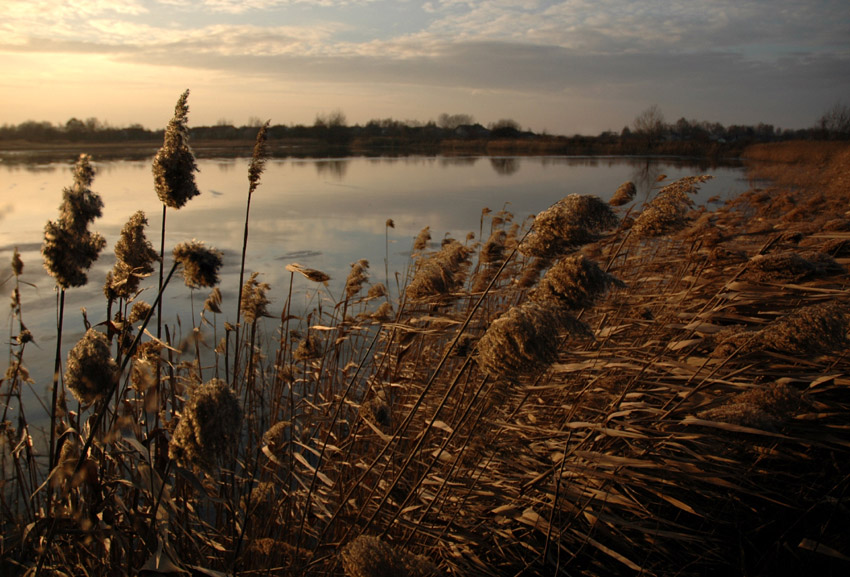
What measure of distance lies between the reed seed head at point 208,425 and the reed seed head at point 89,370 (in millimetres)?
314

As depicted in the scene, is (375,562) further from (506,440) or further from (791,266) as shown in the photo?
(791,266)

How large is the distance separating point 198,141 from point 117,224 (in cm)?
2689

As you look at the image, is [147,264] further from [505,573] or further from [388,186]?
[388,186]

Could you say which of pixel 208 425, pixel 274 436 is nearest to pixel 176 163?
pixel 208 425

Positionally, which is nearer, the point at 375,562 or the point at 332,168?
the point at 375,562

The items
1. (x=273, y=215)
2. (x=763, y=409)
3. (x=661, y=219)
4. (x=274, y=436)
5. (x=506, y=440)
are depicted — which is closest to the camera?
(x=763, y=409)

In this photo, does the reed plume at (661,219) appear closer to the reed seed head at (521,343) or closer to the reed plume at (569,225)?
the reed plume at (569,225)

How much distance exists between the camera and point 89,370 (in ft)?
4.50

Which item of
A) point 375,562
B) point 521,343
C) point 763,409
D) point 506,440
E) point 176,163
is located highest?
point 176,163

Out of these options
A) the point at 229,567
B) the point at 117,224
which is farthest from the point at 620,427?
the point at 117,224

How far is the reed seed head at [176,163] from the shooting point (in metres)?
1.49

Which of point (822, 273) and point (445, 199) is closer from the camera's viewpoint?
point (822, 273)

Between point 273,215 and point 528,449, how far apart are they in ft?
30.7

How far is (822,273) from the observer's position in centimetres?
206
